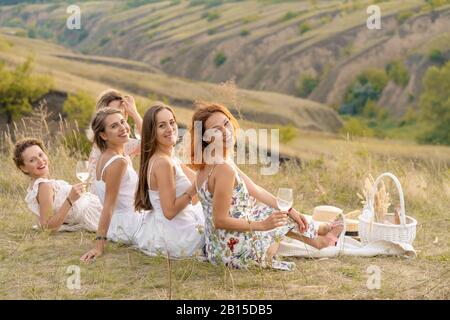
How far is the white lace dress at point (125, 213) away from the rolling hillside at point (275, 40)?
250 ft

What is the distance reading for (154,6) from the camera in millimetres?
154625

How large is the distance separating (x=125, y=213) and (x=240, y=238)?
132 cm

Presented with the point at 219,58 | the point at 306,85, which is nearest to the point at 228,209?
the point at 306,85

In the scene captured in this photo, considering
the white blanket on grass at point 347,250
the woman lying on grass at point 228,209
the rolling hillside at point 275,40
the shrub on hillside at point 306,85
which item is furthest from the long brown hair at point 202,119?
the shrub on hillside at point 306,85

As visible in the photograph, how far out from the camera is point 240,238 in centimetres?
447

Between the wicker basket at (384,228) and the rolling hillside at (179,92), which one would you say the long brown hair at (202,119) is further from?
the rolling hillside at (179,92)

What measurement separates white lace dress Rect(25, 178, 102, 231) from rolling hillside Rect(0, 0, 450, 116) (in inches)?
2985

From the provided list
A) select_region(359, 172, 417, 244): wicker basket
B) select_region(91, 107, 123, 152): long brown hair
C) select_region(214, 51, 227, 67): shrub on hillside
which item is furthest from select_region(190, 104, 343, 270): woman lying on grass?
select_region(214, 51, 227, 67): shrub on hillside

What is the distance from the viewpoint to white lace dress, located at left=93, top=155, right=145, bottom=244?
208 inches

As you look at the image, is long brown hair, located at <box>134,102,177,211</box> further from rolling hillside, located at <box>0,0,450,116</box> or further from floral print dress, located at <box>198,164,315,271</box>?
rolling hillside, located at <box>0,0,450,116</box>

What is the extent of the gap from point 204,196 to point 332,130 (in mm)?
71699
